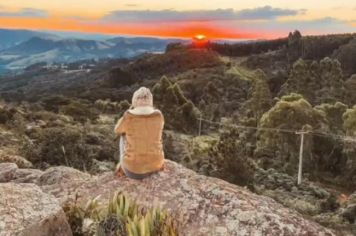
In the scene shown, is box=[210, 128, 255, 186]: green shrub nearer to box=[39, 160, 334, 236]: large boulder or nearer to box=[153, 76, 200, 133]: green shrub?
box=[39, 160, 334, 236]: large boulder

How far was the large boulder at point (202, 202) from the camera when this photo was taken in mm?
6684

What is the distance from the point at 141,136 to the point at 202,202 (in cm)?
176

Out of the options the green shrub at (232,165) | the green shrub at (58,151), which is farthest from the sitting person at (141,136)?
the green shrub at (232,165)

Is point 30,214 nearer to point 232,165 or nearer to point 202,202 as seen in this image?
point 202,202

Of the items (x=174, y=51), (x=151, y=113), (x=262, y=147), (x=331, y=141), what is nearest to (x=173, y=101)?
(x=262, y=147)

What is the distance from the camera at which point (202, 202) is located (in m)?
7.34

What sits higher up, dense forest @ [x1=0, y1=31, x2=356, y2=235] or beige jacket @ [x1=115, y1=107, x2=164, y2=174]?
beige jacket @ [x1=115, y1=107, x2=164, y2=174]

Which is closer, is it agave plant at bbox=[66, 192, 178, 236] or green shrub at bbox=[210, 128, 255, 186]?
agave plant at bbox=[66, 192, 178, 236]

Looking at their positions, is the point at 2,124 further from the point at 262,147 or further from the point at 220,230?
the point at 220,230

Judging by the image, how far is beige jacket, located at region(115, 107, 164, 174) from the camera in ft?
28.0

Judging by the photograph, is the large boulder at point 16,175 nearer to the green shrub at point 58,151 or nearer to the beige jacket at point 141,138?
the beige jacket at point 141,138

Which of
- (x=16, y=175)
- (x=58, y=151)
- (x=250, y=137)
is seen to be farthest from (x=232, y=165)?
(x=250, y=137)

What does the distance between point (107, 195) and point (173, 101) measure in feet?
115

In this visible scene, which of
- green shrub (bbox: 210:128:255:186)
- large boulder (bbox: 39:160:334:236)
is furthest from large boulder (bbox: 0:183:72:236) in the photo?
green shrub (bbox: 210:128:255:186)
